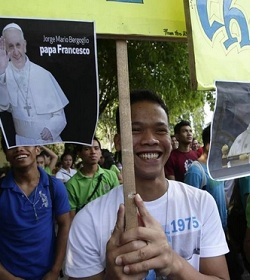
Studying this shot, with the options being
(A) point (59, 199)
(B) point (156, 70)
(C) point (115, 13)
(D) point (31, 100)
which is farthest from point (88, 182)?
(B) point (156, 70)

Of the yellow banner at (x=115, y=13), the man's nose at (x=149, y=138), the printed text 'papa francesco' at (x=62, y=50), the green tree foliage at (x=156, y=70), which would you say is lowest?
the man's nose at (x=149, y=138)

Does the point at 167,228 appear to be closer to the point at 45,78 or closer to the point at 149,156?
the point at 149,156

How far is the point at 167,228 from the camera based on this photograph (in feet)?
6.13

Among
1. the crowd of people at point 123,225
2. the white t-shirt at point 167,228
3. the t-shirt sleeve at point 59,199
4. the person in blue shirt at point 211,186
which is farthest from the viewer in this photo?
the person in blue shirt at point 211,186

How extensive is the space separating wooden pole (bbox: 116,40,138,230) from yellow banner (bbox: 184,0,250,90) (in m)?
0.38

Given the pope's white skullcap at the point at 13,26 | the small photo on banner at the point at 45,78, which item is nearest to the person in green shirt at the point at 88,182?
the small photo on banner at the point at 45,78

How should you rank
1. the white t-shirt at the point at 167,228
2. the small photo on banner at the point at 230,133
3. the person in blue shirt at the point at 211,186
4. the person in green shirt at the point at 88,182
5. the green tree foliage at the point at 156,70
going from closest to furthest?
1. the white t-shirt at the point at 167,228
2. the small photo on banner at the point at 230,133
3. the person in blue shirt at the point at 211,186
4. the person in green shirt at the point at 88,182
5. the green tree foliage at the point at 156,70

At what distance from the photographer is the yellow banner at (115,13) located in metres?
1.70

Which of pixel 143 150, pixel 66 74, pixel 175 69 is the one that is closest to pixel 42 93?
pixel 66 74

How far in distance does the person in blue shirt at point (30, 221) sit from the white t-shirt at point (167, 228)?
1.13 m

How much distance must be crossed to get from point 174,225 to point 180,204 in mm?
99

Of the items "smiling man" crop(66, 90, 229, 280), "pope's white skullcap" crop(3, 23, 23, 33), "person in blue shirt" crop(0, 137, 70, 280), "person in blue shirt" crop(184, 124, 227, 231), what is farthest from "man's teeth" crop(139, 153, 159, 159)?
"person in blue shirt" crop(184, 124, 227, 231)

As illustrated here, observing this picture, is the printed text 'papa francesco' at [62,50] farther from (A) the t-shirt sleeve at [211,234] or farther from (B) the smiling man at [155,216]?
(A) the t-shirt sleeve at [211,234]
